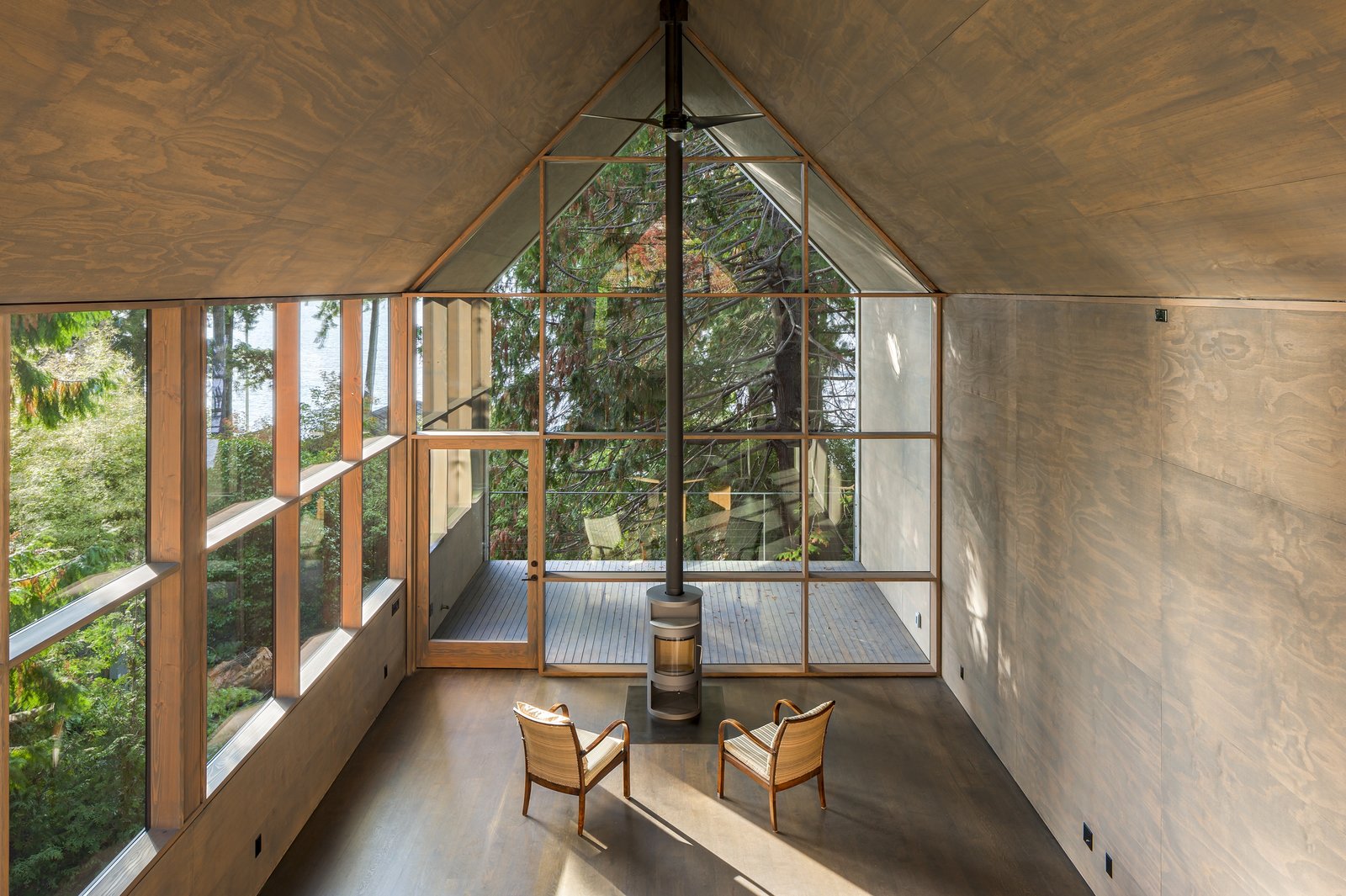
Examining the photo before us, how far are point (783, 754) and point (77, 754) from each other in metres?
3.83

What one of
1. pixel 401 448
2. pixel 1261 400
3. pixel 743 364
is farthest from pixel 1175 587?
pixel 401 448

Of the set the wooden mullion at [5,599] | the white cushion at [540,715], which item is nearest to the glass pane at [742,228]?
A: the white cushion at [540,715]

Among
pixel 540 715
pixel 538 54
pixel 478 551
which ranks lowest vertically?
pixel 540 715

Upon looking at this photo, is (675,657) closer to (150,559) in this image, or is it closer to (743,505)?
(743,505)

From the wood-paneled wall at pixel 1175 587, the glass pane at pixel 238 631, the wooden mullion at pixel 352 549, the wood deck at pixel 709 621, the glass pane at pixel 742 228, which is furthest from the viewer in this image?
the wood deck at pixel 709 621

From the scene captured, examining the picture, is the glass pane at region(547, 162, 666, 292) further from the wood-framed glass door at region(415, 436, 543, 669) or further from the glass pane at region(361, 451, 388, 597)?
the glass pane at region(361, 451, 388, 597)

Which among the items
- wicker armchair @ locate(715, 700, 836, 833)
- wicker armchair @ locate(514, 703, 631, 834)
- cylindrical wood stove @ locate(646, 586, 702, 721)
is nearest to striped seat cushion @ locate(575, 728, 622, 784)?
wicker armchair @ locate(514, 703, 631, 834)

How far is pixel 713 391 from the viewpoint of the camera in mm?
8297

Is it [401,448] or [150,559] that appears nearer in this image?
[150,559]

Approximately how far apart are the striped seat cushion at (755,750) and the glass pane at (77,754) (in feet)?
11.3

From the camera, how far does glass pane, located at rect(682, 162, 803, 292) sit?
26.9ft

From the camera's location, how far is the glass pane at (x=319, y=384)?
6250mm

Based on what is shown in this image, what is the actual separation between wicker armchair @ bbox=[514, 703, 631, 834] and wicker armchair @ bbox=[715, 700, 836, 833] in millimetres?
734

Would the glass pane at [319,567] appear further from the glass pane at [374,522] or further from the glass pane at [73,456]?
the glass pane at [73,456]
